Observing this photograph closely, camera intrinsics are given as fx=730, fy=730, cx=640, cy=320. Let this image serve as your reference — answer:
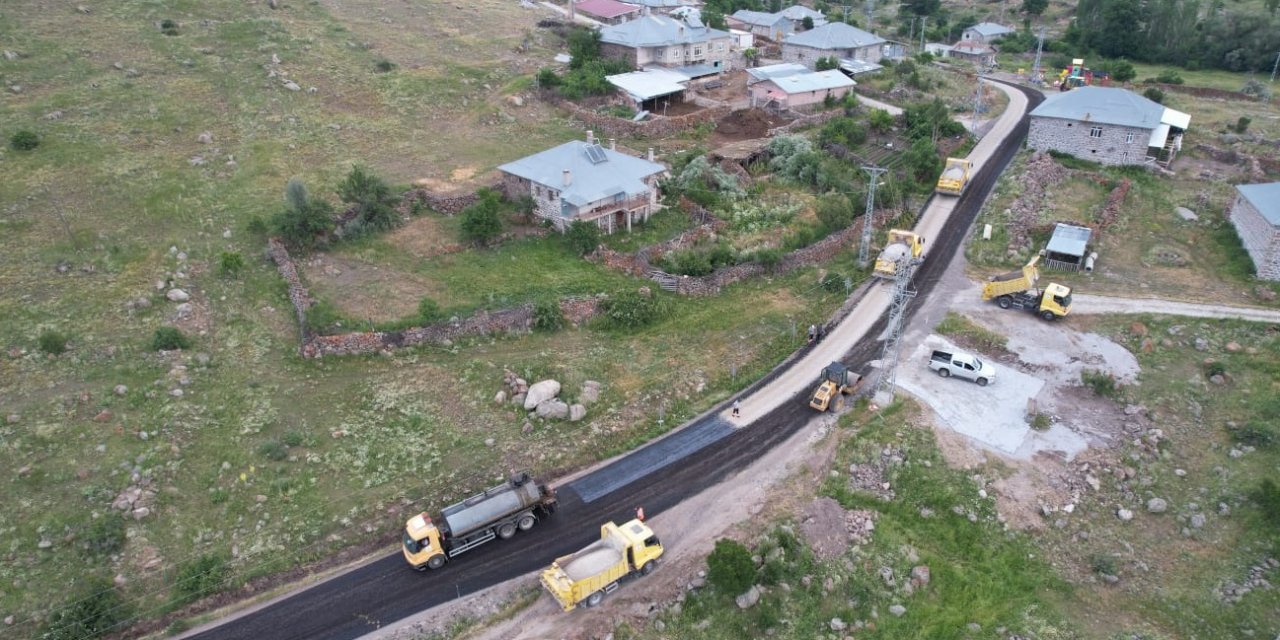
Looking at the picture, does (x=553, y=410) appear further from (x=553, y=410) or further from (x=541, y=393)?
(x=541, y=393)

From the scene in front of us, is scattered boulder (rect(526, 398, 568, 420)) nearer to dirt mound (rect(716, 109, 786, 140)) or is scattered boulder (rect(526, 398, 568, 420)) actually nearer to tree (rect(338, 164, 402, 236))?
tree (rect(338, 164, 402, 236))

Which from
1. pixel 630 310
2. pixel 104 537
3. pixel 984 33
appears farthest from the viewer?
pixel 984 33

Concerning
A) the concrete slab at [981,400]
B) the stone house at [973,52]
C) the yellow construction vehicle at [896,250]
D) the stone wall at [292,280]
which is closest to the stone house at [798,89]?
the yellow construction vehicle at [896,250]

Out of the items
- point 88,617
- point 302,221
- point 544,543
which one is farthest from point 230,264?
point 544,543

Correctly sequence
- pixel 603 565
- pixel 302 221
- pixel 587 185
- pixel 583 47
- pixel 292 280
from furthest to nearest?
1. pixel 583 47
2. pixel 587 185
3. pixel 302 221
4. pixel 292 280
5. pixel 603 565

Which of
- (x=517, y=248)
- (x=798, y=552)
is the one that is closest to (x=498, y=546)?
(x=798, y=552)

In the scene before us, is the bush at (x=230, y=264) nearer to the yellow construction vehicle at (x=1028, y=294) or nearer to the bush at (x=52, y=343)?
the bush at (x=52, y=343)
